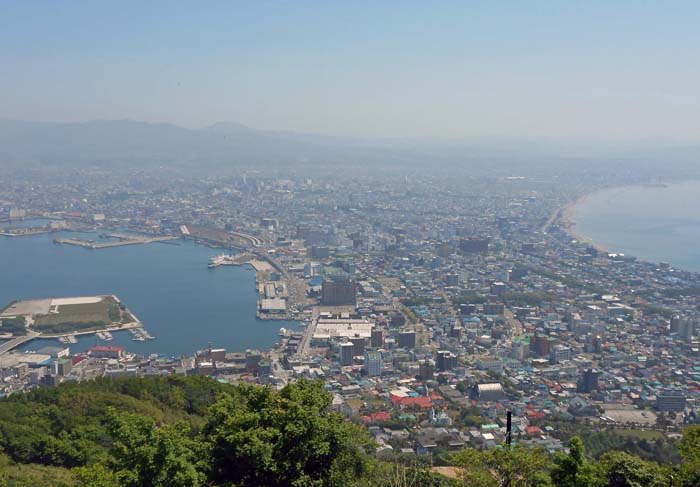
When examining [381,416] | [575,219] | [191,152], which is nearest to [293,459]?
[381,416]

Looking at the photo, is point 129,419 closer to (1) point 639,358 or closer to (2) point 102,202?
(1) point 639,358

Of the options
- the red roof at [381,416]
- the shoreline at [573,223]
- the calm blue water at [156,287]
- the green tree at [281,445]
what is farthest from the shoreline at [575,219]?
the green tree at [281,445]

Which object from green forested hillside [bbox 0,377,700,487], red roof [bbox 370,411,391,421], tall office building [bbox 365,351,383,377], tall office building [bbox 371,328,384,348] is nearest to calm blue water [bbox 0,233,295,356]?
tall office building [bbox 371,328,384,348]

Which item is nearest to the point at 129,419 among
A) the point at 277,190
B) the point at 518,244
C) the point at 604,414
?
the point at 604,414

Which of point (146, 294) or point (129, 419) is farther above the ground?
point (129, 419)

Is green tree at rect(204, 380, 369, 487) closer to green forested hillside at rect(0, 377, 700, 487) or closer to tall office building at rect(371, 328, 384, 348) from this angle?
green forested hillside at rect(0, 377, 700, 487)

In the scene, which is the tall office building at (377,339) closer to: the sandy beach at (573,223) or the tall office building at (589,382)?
the tall office building at (589,382)
